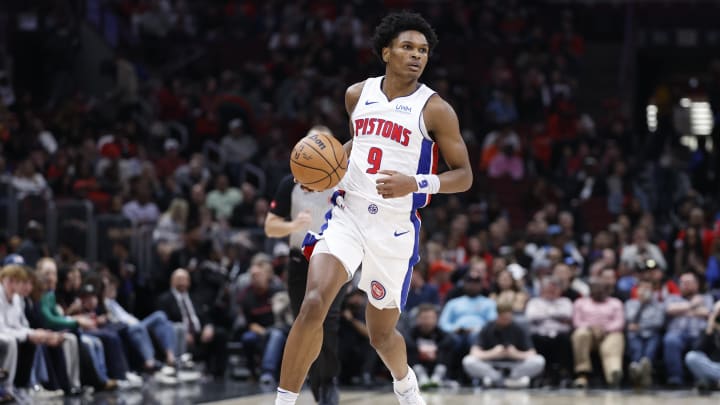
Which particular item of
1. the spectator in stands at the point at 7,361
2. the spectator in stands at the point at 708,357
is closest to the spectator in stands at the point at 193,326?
the spectator in stands at the point at 7,361

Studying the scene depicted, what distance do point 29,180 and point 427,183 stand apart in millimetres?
11189

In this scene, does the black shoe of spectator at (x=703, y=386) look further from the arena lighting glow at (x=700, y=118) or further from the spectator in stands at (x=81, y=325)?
the arena lighting glow at (x=700, y=118)

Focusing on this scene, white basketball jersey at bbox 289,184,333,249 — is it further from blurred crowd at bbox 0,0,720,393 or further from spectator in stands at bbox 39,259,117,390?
spectator in stands at bbox 39,259,117,390

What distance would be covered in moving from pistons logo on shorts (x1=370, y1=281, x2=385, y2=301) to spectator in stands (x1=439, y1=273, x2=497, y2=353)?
754 centimetres

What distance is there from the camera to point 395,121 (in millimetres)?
7207

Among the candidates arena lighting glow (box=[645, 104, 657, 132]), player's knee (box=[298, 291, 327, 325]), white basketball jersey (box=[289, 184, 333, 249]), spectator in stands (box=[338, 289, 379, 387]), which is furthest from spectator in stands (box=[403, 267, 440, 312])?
arena lighting glow (box=[645, 104, 657, 132])

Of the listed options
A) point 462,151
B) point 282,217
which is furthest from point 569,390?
point 462,151

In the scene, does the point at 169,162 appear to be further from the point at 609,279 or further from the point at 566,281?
the point at 609,279

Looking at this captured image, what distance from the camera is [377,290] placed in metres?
7.16

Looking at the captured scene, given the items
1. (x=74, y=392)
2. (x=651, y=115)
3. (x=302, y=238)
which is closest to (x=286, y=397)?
(x=302, y=238)

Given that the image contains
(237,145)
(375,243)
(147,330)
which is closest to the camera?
(375,243)

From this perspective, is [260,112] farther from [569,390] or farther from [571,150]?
[569,390]

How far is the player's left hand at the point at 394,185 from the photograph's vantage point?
22.1 ft

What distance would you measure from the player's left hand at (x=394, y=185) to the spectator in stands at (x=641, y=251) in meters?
9.98
